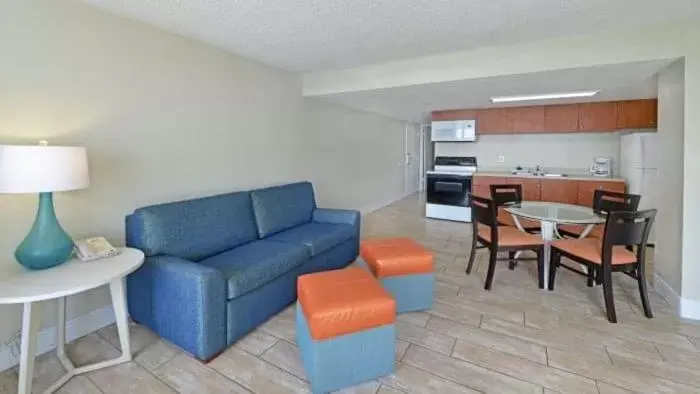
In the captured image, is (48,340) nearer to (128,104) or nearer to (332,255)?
(128,104)

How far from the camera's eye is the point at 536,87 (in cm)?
405

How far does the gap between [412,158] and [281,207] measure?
6.48 meters

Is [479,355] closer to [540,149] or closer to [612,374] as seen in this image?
[612,374]

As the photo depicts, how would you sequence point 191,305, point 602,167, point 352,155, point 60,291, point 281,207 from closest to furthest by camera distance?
point 60,291 → point 191,305 → point 281,207 → point 602,167 → point 352,155

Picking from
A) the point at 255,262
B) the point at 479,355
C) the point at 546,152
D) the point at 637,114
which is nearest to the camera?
the point at 479,355

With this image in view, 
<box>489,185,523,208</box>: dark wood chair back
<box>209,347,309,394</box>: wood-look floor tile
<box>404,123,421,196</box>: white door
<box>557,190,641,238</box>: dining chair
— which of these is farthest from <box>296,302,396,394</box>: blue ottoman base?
<box>404,123,421,196</box>: white door

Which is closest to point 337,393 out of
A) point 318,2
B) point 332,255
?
point 332,255

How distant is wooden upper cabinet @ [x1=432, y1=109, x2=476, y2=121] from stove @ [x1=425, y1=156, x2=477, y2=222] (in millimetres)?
734

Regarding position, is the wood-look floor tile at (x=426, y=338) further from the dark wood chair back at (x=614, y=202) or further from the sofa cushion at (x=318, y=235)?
the dark wood chair back at (x=614, y=202)

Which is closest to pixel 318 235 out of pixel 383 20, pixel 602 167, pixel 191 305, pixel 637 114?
pixel 191 305

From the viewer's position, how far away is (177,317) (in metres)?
2.21

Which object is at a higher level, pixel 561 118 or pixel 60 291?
pixel 561 118

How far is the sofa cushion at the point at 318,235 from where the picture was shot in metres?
3.20

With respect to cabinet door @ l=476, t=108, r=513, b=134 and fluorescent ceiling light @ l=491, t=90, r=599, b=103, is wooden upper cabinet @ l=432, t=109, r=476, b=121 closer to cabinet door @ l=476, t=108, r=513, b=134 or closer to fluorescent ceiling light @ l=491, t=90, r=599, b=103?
cabinet door @ l=476, t=108, r=513, b=134
